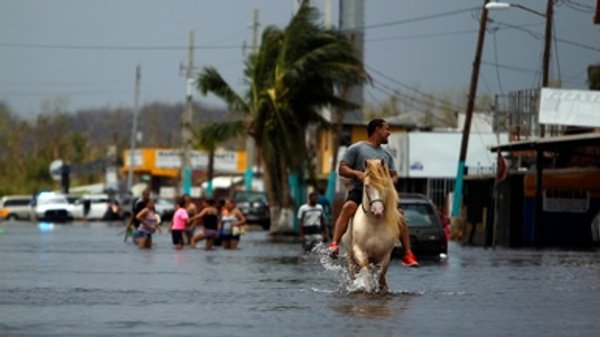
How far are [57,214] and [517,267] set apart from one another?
2537 inches

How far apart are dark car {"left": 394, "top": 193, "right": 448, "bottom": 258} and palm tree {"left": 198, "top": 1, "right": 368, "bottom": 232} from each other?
2387cm

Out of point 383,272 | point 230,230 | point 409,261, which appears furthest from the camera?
point 230,230

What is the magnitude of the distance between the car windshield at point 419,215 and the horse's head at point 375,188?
50.7 feet

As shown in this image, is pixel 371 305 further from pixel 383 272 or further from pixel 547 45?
pixel 547 45

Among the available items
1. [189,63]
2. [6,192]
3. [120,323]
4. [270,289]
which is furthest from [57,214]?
[120,323]

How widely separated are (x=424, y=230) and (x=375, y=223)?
15292mm

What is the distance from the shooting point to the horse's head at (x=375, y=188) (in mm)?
18016

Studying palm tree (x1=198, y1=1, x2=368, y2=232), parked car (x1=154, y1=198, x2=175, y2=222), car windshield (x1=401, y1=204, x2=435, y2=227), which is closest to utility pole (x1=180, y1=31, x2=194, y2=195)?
parked car (x1=154, y1=198, x2=175, y2=222)

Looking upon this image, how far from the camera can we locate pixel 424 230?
3356 cm

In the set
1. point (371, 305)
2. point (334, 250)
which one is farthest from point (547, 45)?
point (371, 305)

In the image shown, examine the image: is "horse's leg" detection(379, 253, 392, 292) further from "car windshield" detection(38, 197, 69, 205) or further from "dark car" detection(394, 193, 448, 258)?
"car windshield" detection(38, 197, 69, 205)

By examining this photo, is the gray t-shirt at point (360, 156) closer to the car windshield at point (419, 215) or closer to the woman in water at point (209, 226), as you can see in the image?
the car windshield at point (419, 215)

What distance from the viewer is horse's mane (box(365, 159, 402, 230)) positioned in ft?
59.4

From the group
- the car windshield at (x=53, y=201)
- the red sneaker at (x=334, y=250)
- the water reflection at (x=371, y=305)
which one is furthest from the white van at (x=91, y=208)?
the water reflection at (x=371, y=305)
